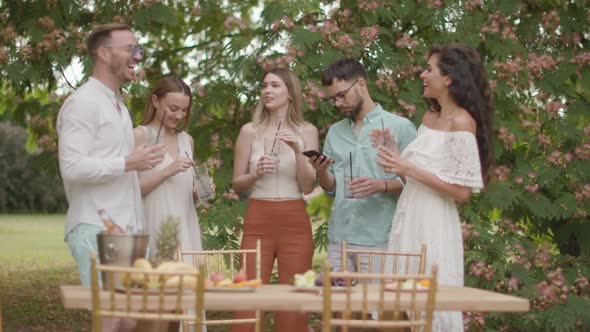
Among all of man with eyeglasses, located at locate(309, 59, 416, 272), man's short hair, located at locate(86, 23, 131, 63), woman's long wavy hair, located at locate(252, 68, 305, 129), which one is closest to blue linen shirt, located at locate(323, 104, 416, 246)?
man with eyeglasses, located at locate(309, 59, 416, 272)

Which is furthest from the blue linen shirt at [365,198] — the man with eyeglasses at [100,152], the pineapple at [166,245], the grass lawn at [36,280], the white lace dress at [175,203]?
the grass lawn at [36,280]

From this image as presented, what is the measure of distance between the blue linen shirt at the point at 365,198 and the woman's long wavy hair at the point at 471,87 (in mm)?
732

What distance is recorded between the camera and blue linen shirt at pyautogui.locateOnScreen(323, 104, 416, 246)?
17.9 feet

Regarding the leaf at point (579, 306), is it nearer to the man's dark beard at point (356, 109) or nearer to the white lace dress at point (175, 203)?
the man's dark beard at point (356, 109)

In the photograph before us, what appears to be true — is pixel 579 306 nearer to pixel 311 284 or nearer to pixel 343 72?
pixel 343 72

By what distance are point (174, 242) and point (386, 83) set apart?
138 inches

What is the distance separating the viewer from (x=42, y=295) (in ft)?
37.2

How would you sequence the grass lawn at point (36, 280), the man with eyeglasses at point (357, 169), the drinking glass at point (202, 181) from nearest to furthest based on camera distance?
the drinking glass at point (202, 181) < the man with eyeglasses at point (357, 169) < the grass lawn at point (36, 280)

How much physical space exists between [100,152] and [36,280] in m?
9.16

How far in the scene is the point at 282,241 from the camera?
18.2 feet

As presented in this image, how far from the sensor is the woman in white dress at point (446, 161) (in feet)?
15.4

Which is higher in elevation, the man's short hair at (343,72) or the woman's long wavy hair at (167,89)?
the man's short hair at (343,72)

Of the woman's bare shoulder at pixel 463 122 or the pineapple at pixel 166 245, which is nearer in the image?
the pineapple at pixel 166 245

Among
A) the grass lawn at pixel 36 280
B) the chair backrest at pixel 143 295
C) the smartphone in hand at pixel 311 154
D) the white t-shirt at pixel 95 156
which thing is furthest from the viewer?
the grass lawn at pixel 36 280
